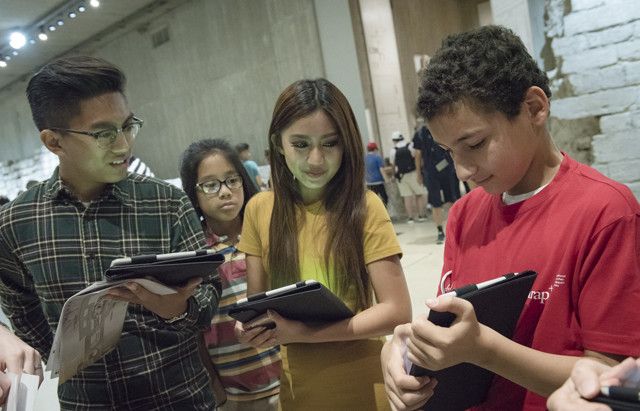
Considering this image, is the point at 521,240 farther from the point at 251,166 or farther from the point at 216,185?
the point at 251,166

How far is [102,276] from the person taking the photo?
56.7 inches

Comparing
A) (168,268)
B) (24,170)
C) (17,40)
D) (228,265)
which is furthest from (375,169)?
(24,170)

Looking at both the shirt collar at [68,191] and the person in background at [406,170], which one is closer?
the shirt collar at [68,191]

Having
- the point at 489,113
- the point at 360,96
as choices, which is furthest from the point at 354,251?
the point at 360,96

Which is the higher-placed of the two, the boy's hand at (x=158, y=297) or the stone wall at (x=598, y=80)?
the stone wall at (x=598, y=80)

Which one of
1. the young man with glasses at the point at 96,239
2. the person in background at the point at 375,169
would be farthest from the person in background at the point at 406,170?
the young man with glasses at the point at 96,239

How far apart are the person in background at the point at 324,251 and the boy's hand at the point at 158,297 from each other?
0.18 meters

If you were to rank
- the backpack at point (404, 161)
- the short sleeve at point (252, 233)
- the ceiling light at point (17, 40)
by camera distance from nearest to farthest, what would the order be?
1. the short sleeve at point (252, 233)
2. the backpack at point (404, 161)
3. the ceiling light at point (17, 40)

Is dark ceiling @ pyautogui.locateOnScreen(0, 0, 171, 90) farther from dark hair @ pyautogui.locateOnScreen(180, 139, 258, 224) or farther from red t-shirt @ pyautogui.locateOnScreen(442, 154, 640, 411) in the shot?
red t-shirt @ pyautogui.locateOnScreen(442, 154, 640, 411)

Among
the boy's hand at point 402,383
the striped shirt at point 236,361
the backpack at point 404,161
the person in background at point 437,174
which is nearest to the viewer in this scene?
the boy's hand at point 402,383

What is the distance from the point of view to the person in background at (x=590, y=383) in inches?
26.4

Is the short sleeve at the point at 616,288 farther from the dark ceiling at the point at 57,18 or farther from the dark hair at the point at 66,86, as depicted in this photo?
the dark ceiling at the point at 57,18

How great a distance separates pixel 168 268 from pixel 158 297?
17 centimetres

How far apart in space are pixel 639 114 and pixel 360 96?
17.7 ft
